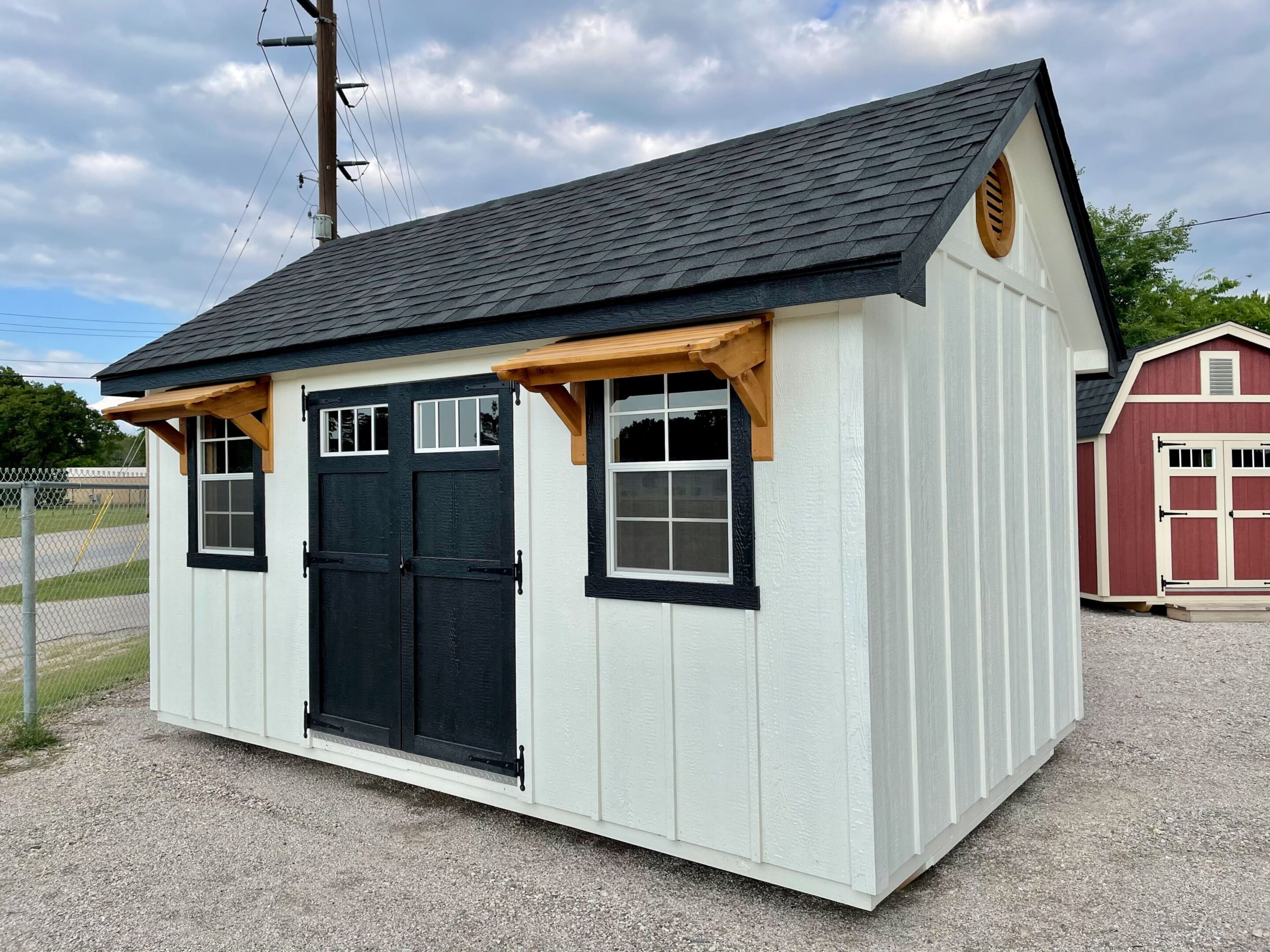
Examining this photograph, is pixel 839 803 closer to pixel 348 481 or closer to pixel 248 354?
pixel 348 481

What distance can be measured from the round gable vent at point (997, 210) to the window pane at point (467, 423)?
2.82 meters

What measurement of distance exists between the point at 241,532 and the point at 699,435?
139 inches

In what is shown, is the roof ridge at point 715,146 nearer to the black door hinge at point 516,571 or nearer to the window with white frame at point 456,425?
the window with white frame at point 456,425

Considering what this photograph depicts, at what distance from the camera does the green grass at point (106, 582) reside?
781cm

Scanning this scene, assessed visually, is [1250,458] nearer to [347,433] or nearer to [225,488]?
[347,433]

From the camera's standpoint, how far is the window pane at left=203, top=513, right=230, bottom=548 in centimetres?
542

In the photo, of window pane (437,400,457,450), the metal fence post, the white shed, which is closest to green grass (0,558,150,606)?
the metal fence post

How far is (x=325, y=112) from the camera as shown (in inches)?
398

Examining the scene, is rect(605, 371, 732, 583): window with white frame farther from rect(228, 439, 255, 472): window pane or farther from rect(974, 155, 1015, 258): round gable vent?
rect(228, 439, 255, 472): window pane

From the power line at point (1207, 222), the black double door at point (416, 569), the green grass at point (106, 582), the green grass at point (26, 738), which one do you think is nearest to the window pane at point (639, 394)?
the black double door at point (416, 569)

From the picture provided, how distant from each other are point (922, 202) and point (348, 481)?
137 inches

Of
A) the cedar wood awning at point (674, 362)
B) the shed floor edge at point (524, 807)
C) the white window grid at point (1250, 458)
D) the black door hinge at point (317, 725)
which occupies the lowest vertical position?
the shed floor edge at point (524, 807)

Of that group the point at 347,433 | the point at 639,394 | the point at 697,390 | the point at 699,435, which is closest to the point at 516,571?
the point at 639,394

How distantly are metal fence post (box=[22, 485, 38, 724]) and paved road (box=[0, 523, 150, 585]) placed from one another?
1441mm
